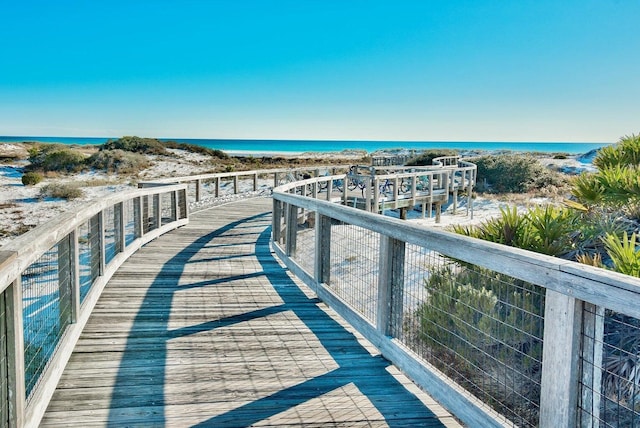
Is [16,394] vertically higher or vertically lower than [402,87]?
lower

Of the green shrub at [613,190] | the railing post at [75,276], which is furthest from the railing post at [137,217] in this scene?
the green shrub at [613,190]

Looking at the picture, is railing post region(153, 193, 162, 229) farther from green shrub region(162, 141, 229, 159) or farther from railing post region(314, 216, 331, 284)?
green shrub region(162, 141, 229, 159)

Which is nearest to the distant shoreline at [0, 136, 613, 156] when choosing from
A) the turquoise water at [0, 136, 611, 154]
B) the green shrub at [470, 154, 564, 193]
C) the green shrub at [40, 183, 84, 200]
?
the turquoise water at [0, 136, 611, 154]

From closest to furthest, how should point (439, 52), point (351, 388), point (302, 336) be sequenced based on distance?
point (351, 388) < point (302, 336) < point (439, 52)

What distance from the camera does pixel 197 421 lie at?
262 centimetres

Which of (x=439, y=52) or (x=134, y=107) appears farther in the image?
(x=134, y=107)

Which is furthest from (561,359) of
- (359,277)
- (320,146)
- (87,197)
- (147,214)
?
(320,146)

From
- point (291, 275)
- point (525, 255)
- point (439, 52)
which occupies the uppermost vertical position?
point (439, 52)

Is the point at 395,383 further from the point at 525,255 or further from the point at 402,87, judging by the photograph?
the point at 402,87

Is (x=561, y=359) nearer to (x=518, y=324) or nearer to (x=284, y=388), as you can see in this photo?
(x=284, y=388)

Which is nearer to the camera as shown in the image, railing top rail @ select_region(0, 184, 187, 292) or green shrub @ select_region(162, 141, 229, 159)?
railing top rail @ select_region(0, 184, 187, 292)

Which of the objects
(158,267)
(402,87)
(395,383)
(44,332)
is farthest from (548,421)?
(402,87)

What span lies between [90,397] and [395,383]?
1.81 m

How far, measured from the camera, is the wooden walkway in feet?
8.90
